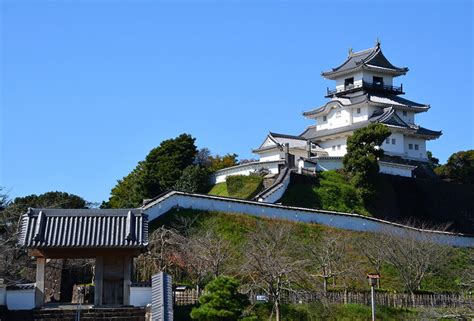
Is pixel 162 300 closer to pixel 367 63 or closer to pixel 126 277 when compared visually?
pixel 126 277

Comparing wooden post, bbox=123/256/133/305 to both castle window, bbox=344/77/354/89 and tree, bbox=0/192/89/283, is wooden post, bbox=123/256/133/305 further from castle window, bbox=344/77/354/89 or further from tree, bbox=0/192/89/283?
castle window, bbox=344/77/354/89

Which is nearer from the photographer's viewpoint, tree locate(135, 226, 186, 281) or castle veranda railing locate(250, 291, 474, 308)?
castle veranda railing locate(250, 291, 474, 308)

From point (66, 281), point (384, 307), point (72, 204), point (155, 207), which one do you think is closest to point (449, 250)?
point (384, 307)

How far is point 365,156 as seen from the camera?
44000mm

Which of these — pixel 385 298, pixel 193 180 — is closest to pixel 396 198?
pixel 193 180

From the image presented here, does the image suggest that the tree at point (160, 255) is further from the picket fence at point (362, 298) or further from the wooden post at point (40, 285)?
the wooden post at point (40, 285)

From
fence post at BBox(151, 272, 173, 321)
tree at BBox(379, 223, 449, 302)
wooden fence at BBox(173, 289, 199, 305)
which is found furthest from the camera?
tree at BBox(379, 223, 449, 302)

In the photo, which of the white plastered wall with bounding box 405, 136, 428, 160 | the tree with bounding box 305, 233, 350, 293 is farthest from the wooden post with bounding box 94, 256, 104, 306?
the white plastered wall with bounding box 405, 136, 428, 160

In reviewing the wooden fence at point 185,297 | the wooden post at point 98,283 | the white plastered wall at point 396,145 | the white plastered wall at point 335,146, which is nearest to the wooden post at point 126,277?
the wooden post at point 98,283

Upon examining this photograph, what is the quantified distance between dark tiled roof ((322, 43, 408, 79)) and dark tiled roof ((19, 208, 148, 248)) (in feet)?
117

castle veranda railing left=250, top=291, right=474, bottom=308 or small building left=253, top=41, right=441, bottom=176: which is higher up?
small building left=253, top=41, right=441, bottom=176

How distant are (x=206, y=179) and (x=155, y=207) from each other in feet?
44.5

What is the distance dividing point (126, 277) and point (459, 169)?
36.6m

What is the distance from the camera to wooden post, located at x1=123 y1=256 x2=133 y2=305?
72.7 feet
